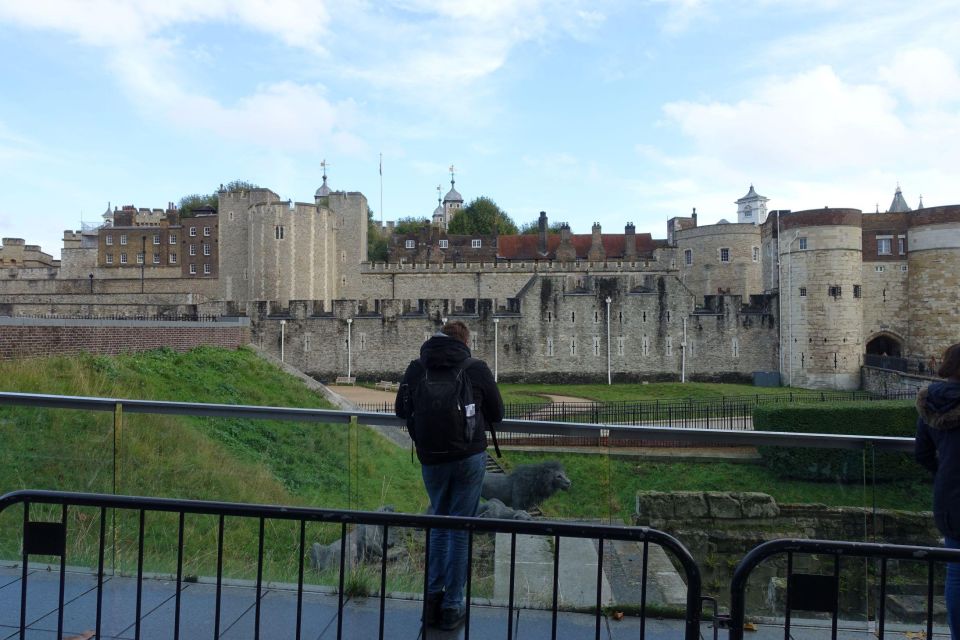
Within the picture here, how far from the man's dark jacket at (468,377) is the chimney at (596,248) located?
4898 centimetres

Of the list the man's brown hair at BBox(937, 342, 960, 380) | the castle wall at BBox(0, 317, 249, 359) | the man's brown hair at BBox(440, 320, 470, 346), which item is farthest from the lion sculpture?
the castle wall at BBox(0, 317, 249, 359)

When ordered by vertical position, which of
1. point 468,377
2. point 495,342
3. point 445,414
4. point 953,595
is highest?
point 468,377

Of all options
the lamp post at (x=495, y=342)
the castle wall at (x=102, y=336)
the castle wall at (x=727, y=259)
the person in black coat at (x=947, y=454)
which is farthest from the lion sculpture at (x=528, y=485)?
the castle wall at (x=727, y=259)

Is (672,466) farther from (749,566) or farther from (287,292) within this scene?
(287,292)

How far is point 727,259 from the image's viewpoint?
47312 mm

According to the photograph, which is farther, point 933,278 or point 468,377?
point 933,278

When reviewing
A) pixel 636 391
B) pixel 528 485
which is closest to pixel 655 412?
pixel 636 391

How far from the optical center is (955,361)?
412 centimetres

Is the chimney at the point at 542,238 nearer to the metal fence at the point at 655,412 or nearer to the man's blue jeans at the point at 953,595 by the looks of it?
the metal fence at the point at 655,412

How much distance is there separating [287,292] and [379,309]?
41.1 ft

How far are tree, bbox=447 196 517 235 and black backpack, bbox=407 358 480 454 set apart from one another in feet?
224

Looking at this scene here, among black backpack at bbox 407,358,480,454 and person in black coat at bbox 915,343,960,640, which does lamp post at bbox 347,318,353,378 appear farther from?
→ person in black coat at bbox 915,343,960,640

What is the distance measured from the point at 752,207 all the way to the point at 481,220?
3950 centimetres

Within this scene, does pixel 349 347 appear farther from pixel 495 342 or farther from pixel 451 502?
pixel 451 502
